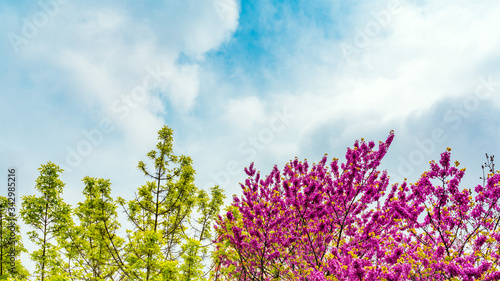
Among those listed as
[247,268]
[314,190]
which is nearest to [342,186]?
[314,190]

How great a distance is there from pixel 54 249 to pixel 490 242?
48.7 feet

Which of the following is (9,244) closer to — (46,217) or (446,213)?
(46,217)

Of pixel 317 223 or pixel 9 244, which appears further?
pixel 9 244

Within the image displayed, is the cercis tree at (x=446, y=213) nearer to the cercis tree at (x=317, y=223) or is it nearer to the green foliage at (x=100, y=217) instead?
the cercis tree at (x=317, y=223)

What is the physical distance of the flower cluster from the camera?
6.59 meters

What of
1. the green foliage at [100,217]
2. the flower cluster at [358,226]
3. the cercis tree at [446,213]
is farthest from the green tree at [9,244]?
the cercis tree at [446,213]

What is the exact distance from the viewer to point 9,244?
11.4m

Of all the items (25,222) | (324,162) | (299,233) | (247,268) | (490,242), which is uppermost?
(324,162)

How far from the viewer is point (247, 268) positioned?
1001 cm

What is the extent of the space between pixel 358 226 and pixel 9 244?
578 inches

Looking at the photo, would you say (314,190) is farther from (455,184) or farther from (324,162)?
(455,184)

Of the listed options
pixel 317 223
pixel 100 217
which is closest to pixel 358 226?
pixel 317 223

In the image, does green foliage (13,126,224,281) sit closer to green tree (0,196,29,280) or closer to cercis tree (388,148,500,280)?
green tree (0,196,29,280)

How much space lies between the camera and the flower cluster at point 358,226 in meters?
6.59
